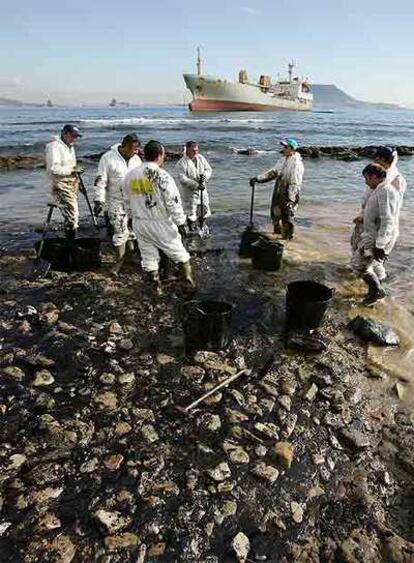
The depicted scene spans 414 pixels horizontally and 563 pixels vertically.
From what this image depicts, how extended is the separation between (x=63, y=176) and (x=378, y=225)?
5918 millimetres

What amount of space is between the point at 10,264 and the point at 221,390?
573 centimetres

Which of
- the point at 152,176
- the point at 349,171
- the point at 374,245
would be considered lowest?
the point at 349,171

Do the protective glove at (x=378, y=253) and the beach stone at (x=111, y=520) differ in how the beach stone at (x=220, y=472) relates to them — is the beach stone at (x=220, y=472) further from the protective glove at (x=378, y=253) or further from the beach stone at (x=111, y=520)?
the protective glove at (x=378, y=253)

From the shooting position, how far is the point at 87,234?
35.1 feet

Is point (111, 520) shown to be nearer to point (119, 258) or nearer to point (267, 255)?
point (119, 258)

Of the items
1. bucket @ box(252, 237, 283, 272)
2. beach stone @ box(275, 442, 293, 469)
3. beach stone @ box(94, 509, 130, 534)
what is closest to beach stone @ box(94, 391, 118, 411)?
beach stone @ box(94, 509, 130, 534)

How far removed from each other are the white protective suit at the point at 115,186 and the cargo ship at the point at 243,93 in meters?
78.5

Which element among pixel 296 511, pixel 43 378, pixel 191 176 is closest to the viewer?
pixel 296 511

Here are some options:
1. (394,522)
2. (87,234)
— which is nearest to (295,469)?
(394,522)

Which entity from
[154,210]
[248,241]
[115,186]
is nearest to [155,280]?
[154,210]

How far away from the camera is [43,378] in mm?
4629

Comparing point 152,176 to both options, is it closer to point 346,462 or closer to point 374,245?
point 374,245

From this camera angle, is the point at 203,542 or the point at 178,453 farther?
the point at 178,453

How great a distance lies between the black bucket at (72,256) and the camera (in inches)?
303
